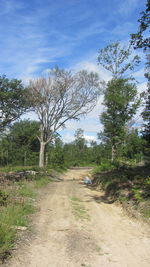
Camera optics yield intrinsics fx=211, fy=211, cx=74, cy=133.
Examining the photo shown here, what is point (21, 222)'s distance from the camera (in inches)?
225

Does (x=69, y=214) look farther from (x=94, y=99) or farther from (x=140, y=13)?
(x=94, y=99)

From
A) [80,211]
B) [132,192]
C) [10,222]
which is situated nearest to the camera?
[10,222]

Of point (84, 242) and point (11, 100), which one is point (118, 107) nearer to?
point (11, 100)

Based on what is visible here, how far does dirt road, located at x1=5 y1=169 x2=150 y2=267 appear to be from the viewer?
3873 mm

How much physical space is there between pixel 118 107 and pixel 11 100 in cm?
1214

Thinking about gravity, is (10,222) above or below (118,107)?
below

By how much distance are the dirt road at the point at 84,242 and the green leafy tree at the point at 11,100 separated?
1272cm

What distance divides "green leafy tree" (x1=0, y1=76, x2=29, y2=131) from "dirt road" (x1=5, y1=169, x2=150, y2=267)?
41.7 ft

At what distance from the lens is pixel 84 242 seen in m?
4.75

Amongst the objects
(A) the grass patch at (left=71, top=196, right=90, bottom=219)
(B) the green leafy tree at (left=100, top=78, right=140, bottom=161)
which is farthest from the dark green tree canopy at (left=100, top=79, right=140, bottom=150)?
(A) the grass patch at (left=71, top=196, right=90, bottom=219)

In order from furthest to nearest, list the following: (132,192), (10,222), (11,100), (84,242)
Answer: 1. (11,100)
2. (132,192)
3. (10,222)
4. (84,242)

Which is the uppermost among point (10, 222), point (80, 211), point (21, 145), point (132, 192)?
point (21, 145)

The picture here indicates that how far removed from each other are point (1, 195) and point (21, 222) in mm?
2169

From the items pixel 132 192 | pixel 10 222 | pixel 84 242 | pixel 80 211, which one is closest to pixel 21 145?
pixel 132 192
